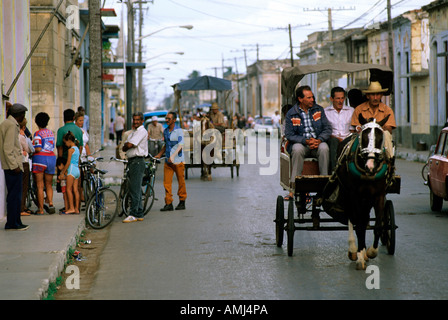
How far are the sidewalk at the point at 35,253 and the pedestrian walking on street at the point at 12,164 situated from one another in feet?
0.83

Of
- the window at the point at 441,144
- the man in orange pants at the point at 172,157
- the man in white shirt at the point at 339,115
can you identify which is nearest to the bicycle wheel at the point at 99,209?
the man in orange pants at the point at 172,157

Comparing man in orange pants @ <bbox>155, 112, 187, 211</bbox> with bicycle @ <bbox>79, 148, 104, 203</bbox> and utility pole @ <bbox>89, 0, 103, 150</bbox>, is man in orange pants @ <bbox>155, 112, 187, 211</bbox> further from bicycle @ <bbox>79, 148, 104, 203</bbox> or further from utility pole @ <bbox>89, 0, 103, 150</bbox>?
utility pole @ <bbox>89, 0, 103, 150</bbox>

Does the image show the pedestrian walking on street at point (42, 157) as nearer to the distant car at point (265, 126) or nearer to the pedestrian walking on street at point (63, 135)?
the pedestrian walking on street at point (63, 135)

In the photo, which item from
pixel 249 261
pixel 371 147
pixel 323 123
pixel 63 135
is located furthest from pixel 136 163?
pixel 371 147

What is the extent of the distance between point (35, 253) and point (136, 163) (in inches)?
167

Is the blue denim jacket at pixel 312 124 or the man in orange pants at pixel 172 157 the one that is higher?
the blue denim jacket at pixel 312 124

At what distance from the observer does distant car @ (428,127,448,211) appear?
13.4m

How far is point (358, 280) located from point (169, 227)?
522cm

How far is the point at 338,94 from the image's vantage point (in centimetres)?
1061

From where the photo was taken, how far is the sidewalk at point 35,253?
7697 mm

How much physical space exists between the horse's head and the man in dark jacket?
5.37ft

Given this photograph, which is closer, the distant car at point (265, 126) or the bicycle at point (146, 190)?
the bicycle at point (146, 190)

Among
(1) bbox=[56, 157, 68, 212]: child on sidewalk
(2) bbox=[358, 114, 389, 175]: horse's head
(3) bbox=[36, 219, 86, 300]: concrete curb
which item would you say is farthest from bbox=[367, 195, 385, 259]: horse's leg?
(1) bbox=[56, 157, 68, 212]: child on sidewalk

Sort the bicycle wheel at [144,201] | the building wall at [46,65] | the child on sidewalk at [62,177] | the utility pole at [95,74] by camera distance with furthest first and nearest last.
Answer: the building wall at [46,65]
the utility pole at [95,74]
the bicycle wheel at [144,201]
the child on sidewalk at [62,177]
